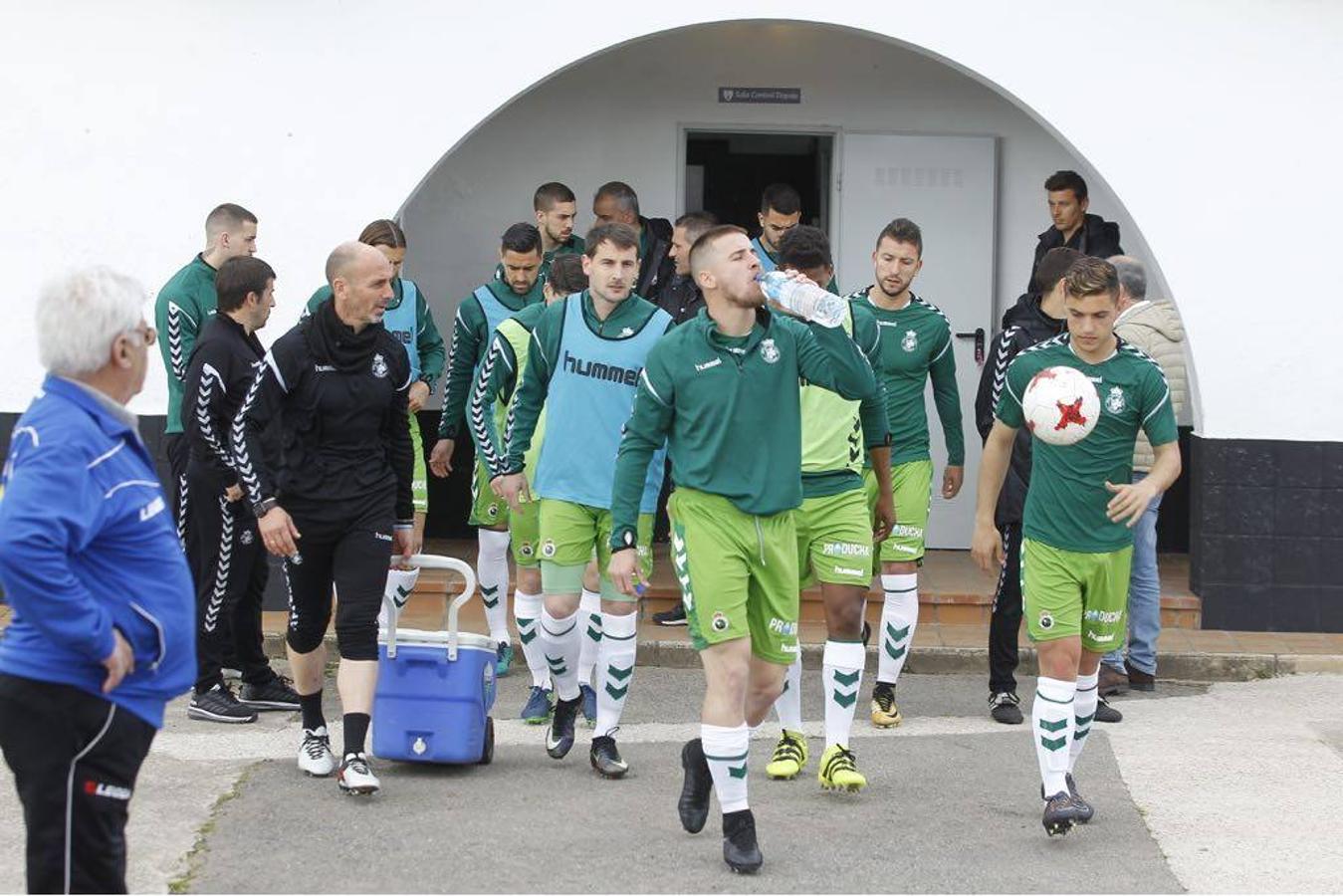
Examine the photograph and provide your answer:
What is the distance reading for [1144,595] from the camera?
8828 mm

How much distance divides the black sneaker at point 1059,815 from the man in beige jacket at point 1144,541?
248cm

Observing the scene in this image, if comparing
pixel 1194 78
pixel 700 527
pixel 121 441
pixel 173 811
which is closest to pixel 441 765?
pixel 173 811

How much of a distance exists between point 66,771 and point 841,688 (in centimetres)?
344

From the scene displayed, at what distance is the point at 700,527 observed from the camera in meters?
6.09

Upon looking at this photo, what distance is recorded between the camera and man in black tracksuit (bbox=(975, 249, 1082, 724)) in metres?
Result: 8.08

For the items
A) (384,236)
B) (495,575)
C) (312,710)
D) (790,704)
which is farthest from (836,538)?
(384,236)

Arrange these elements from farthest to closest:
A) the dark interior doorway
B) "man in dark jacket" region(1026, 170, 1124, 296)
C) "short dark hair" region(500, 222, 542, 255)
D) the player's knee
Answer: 1. the dark interior doorway
2. "man in dark jacket" region(1026, 170, 1124, 296)
3. "short dark hair" region(500, 222, 542, 255)
4. the player's knee

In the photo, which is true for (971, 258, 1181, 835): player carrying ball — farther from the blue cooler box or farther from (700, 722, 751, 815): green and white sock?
the blue cooler box

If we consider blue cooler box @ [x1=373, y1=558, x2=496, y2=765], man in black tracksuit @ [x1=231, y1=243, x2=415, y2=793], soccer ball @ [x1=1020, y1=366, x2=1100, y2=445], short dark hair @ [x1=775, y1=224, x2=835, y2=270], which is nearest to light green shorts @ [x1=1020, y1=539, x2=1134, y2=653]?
soccer ball @ [x1=1020, y1=366, x2=1100, y2=445]

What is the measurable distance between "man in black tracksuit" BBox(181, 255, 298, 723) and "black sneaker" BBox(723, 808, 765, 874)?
272cm

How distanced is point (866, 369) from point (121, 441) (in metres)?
2.85

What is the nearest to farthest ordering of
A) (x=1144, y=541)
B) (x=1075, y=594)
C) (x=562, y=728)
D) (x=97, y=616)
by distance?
1. (x=97, y=616)
2. (x=1075, y=594)
3. (x=562, y=728)
4. (x=1144, y=541)

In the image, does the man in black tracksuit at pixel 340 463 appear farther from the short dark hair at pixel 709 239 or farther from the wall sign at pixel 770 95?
the wall sign at pixel 770 95

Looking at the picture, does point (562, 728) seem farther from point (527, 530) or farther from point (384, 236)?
point (384, 236)
